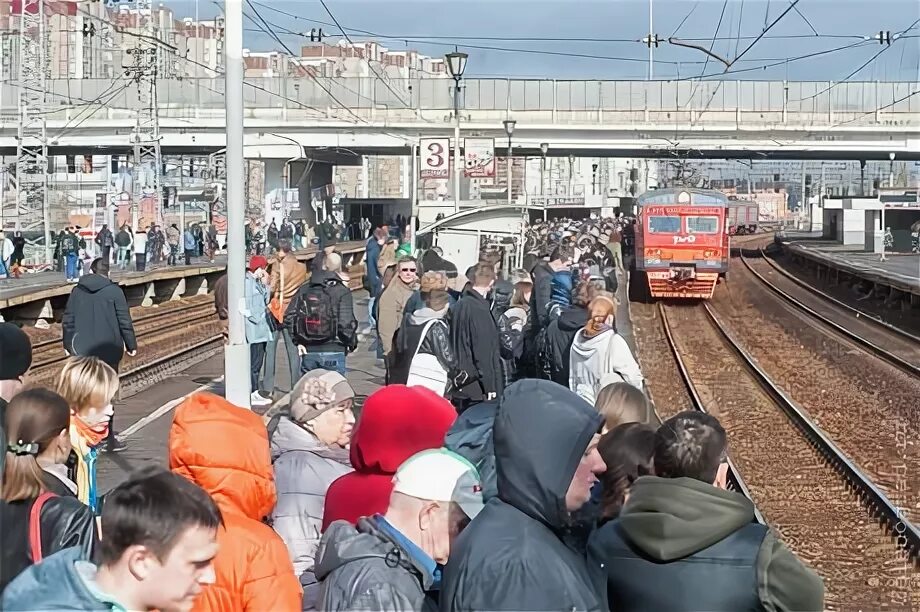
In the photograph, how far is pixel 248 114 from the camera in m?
55.1

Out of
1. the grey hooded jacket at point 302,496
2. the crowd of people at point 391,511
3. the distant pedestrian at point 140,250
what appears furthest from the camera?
the distant pedestrian at point 140,250

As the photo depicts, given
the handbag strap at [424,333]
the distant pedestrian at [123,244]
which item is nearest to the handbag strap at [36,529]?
the handbag strap at [424,333]

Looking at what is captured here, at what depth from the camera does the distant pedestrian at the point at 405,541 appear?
3.39m

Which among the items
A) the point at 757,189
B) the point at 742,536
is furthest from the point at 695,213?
the point at 757,189

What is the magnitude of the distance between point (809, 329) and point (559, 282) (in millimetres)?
18057

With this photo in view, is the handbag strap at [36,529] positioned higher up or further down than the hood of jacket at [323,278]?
further down

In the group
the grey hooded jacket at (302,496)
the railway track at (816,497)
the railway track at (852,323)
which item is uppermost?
the grey hooded jacket at (302,496)

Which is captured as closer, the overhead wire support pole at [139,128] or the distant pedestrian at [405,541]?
the distant pedestrian at [405,541]

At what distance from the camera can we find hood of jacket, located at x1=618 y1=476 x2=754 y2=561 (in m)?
3.72

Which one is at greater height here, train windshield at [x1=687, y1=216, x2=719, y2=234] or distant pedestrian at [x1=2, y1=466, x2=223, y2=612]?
train windshield at [x1=687, y1=216, x2=719, y2=234]

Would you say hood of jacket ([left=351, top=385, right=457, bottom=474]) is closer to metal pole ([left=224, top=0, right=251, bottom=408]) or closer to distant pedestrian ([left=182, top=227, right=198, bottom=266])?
metal pole ([left=224, top=0, right=251, bottom=408])

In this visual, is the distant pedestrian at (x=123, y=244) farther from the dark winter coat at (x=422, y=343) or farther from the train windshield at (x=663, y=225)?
the dark winter coat at (x=422, y=343)

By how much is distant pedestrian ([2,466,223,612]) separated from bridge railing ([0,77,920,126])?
177 feet

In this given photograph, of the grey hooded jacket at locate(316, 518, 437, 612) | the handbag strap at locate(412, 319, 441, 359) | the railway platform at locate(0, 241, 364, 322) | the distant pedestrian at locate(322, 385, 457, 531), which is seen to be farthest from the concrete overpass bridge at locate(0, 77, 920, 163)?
the grey hooded jacket at locate(316, 518, 437, 612)
